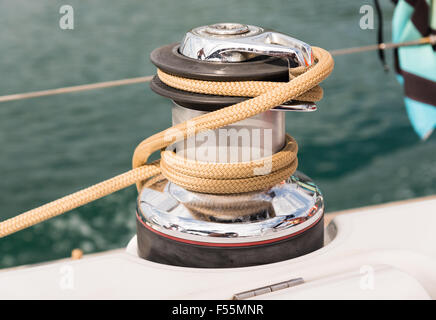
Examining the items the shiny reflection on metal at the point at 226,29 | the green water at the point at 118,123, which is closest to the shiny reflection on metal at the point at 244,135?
the shiny reflection on metal at the point at 226,29

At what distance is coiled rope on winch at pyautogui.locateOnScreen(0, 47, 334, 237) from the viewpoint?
84cm

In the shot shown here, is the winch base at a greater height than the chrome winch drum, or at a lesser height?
lesser

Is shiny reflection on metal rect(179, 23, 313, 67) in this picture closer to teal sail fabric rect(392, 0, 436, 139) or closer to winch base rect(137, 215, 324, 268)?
winch base rect(137, 215, 324, 268)

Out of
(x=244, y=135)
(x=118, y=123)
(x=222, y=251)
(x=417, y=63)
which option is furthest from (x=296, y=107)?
(x=118, y=123)

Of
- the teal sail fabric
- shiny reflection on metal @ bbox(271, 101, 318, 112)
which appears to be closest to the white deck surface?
shiny reflection on metal @ bbox(271, 101, 318, 112)

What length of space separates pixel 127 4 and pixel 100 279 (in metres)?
7.63

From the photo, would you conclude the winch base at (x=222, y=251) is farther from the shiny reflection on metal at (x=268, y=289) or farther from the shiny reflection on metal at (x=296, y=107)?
the shiny reflection on metal at (x=296, y=107)

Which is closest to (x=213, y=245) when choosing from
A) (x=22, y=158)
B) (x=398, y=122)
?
(x=22, y=158)

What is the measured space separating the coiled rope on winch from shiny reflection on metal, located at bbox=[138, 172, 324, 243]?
0.08ft

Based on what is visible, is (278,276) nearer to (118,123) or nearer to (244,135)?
(244,135)

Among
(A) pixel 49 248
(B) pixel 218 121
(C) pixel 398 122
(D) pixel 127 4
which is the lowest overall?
(A) pixel 49 248

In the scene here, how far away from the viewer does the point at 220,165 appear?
89 centimetres

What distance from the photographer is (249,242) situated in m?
0.88
